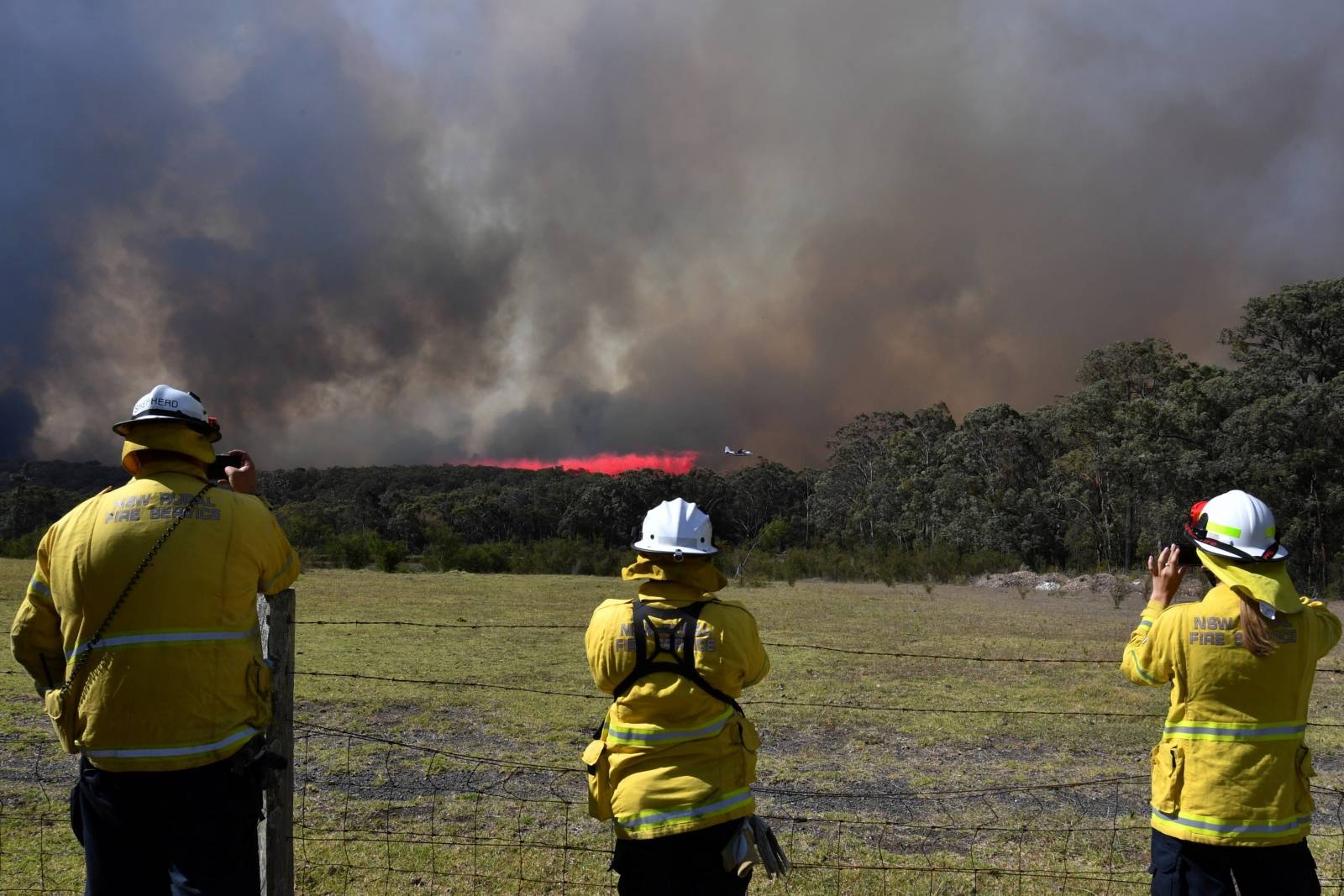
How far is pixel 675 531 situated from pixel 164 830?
1754 mm

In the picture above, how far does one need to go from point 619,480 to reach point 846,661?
50.7 metres

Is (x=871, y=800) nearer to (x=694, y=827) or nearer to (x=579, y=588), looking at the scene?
(x=694, y=827)

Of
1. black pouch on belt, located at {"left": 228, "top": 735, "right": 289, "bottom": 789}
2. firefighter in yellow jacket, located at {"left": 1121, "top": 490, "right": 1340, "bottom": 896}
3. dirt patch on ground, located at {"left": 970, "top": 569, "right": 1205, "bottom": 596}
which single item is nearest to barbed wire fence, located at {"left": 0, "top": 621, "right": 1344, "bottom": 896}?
firefighter in yellow jacket, located at {"left": 1121, "top": 490, "right": 1340, "bottom": 896}

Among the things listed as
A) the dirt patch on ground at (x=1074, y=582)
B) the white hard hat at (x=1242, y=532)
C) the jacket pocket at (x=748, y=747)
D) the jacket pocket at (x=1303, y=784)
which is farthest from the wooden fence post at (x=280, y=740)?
the dirt patch on ground at (x=1074, y=582)

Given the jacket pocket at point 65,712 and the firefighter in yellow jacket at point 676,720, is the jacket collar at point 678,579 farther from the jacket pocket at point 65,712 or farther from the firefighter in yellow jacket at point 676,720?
the jacket pocket at point 65,712

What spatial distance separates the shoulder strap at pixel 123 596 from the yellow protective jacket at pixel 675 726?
4.11ft

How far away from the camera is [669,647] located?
3.03 m

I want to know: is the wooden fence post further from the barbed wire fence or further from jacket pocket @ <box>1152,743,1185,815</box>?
jacket pocket @ <box>1152,743,1185,815</box>

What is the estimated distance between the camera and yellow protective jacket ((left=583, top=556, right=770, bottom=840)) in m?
2.98

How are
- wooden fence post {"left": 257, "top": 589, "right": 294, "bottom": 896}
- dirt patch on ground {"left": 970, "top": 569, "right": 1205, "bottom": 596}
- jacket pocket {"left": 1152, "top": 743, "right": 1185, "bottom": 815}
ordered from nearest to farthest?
1. jacket pocket {"left": 1152, "top": 743, "right": 1185, "bottom": 815}
2. wooden fence post {"left": 257, "top": 589, "right": 294, "bottom": 896}
3. dirt patch on ground {"left": 970, "top": 569, "right": 1205, "bottom": 596}

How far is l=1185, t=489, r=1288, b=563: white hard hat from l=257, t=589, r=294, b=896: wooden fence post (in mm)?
3248

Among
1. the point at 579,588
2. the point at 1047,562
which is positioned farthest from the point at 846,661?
the point at 1047,562

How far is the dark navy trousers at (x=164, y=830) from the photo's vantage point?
2.76 meters

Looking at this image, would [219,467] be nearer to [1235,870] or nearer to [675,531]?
[675,531]
